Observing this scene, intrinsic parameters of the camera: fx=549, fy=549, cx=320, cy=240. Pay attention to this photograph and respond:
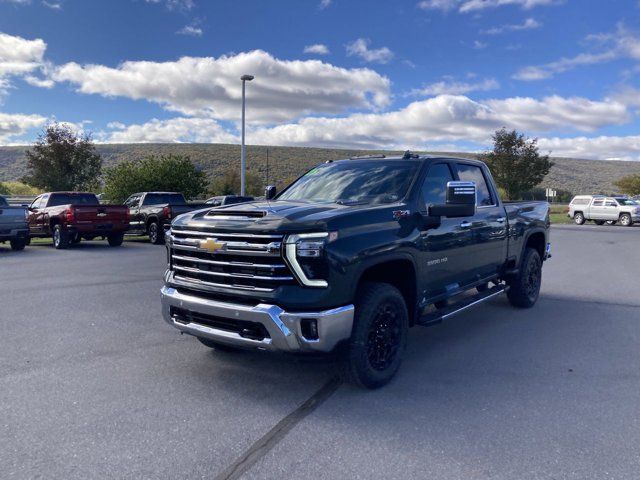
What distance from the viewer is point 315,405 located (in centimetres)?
419

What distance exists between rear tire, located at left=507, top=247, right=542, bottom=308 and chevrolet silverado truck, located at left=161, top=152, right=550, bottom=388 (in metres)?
1.63

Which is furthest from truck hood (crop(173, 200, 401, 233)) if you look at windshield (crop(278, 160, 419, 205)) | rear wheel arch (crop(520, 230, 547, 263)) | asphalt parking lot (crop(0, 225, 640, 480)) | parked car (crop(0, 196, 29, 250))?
parked car (crop(0, 196, 29, 250))

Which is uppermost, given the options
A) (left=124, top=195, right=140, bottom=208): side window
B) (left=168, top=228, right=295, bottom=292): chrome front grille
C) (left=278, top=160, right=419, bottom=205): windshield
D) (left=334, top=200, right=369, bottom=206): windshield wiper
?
(left=278, top=160, right=419, bottom=205): windshield

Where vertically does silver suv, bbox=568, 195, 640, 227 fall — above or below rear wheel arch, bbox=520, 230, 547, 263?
below

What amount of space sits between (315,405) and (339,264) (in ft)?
3.60

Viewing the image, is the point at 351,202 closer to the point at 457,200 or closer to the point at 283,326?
the point at 457,200

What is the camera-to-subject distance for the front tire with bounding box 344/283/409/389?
13.9 ft

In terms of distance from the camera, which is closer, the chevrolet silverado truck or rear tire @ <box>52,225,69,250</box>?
the chevrolet silverado truck

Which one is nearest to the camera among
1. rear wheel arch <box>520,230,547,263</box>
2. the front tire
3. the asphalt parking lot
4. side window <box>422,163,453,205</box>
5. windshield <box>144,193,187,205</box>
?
the asphalt parking lot

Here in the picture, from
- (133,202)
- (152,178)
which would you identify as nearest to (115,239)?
(133,202)

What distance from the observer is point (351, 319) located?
416 centimetres

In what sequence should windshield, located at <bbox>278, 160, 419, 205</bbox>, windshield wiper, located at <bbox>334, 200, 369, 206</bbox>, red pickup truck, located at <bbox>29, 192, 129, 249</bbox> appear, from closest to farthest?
1. windshield wiper, located at <bbox>334, 200, 369, 206</bbox>
2. windshield, located at <bbox>278, 160, 419, 205</bbox>
3. red pickup truck, located at <bbox>29, 192, 129, 249</bbox>

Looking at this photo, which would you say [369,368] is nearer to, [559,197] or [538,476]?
[538,476]

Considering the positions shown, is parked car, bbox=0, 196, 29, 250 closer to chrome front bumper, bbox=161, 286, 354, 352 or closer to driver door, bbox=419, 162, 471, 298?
chrome front bumper, bbox=161, 286, 354, 352
